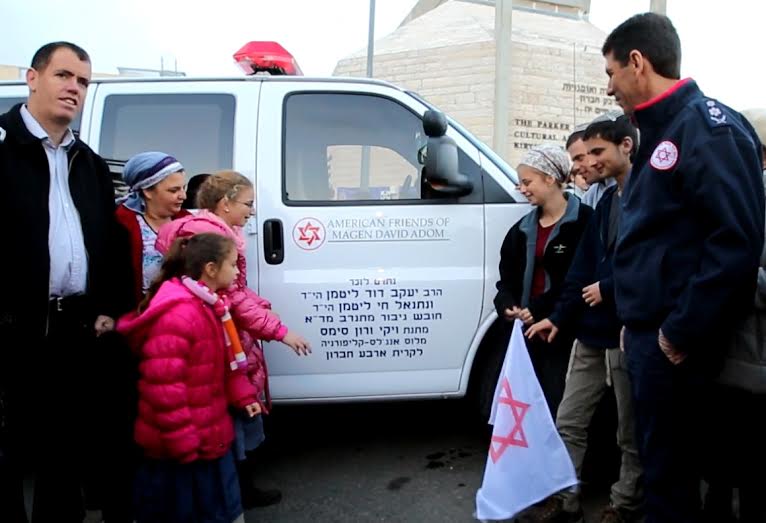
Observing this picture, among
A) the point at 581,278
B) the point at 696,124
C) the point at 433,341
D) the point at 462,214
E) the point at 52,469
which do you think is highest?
the point at 696,124

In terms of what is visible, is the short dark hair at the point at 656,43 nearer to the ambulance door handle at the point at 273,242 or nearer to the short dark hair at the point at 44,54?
the ambulance door handle at the point at 273,242

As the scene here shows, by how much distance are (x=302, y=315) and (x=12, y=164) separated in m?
1.47

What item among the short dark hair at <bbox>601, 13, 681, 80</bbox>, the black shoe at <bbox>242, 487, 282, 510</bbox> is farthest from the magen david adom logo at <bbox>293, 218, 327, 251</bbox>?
the short dark hair at <bbox>601, 13, 681, 80</bbox>

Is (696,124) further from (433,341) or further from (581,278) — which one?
(433,341)

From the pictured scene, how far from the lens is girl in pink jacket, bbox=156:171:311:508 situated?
8.72 feet

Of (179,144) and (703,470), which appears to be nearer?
(703,470)

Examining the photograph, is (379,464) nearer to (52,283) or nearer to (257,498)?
(257,498)

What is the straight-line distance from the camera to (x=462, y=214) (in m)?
3.30

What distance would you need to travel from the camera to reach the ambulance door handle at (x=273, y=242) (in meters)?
3.20

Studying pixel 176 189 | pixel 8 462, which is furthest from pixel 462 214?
pixel 8 462

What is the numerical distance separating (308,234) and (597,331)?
4.82ft

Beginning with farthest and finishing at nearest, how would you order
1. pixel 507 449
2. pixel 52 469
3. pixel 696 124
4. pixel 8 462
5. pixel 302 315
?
pixel 302 315, pixel 507 449, pixel 52 469, pixel 8 462, pixel 696 124

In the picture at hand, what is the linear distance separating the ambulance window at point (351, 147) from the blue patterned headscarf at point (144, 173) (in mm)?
686

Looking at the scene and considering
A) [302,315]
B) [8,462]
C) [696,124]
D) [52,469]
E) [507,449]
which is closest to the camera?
[696,124]
